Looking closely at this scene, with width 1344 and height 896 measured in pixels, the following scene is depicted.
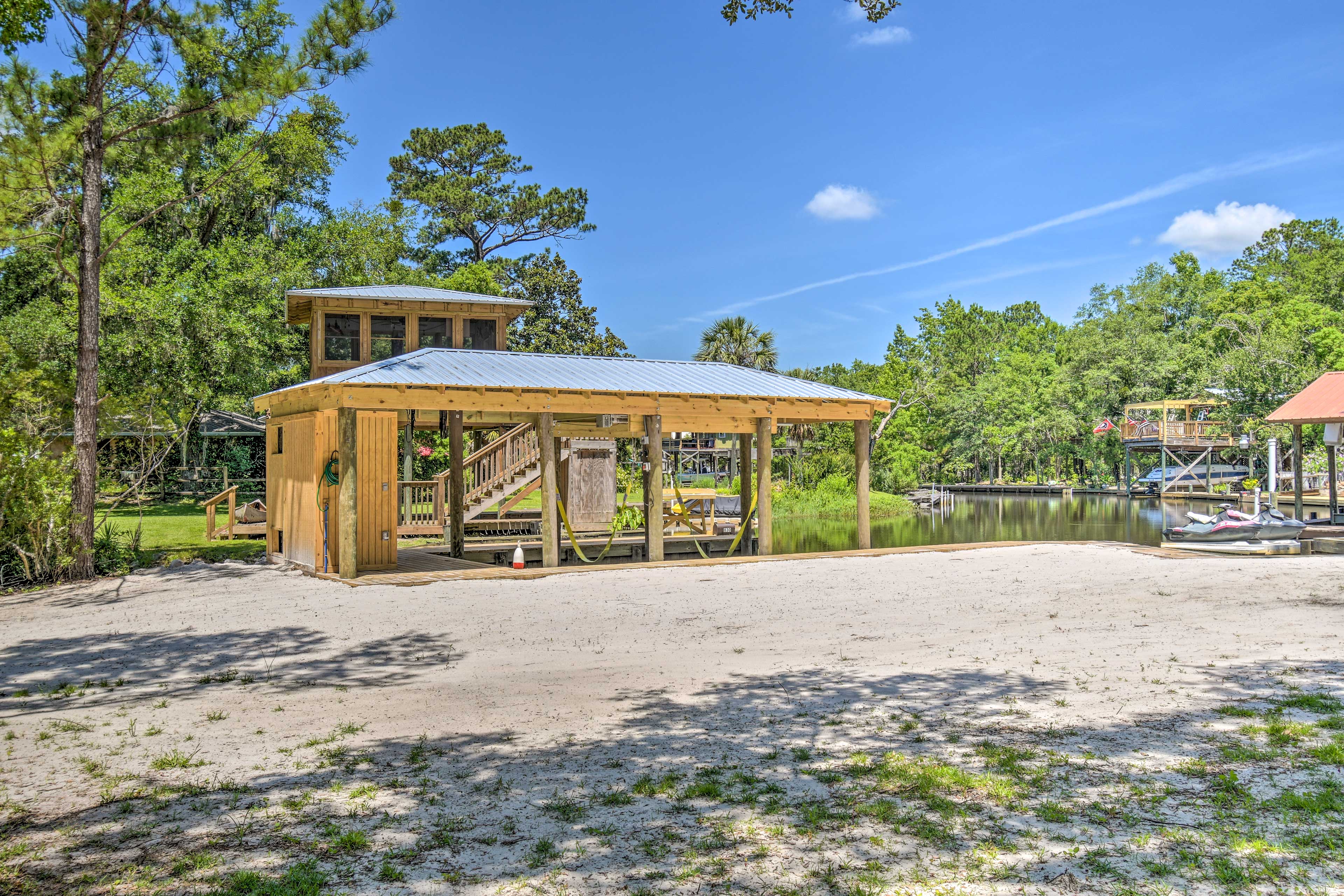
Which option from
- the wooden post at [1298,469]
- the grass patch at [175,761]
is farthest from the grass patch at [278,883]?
the wooden post at [1298,469]

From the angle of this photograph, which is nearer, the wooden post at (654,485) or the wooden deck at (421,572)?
the wooden deck at (421,572)

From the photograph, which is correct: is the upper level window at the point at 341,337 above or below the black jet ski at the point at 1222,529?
above

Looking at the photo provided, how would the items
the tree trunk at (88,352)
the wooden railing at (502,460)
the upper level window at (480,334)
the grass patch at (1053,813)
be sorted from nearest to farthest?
the grass patch at (1053,813) < the tree trunk at (88,352) < the upper level window at (480,334) < the wooden railing at (502,460)

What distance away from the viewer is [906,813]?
4621mm

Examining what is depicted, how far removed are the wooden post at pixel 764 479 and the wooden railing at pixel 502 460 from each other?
241 inches

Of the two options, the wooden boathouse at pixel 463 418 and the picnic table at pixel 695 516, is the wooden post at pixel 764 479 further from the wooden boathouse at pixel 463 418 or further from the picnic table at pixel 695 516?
the picnic table at pixel 695 516

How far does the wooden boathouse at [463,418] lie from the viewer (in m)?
14.5

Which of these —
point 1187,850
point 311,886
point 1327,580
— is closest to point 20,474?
point 311,886

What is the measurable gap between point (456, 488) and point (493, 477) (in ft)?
6.87

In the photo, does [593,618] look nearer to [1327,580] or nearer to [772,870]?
[772,870]

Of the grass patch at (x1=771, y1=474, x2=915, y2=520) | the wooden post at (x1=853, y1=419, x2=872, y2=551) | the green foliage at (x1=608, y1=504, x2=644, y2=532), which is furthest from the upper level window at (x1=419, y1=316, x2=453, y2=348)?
the grass patch at (x1=771, y1=474, x2=915, y2=520)

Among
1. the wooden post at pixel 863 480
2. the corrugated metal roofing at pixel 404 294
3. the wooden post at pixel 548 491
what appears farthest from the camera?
the corrugated metal roofing at pixel 404 294

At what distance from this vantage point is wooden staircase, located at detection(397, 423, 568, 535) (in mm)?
21625

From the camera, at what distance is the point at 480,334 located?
20.4 metres
